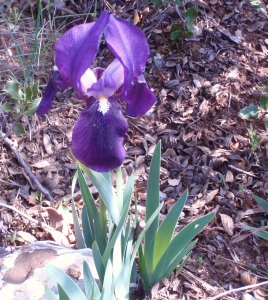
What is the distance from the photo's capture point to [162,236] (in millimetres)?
1566

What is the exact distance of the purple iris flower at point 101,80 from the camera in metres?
1.14

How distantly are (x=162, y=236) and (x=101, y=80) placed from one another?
707 millimetres

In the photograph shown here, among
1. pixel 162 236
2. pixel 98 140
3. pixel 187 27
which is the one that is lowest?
pixel 162 236

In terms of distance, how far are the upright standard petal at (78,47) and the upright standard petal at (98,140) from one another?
0.13 meters

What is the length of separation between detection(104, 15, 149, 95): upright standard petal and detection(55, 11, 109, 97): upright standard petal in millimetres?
30

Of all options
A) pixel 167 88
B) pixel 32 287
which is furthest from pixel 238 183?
pixel 32 287

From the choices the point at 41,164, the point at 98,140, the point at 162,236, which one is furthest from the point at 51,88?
the point at 41,164

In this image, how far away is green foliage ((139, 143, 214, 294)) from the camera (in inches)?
61.4

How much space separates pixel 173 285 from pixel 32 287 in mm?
662

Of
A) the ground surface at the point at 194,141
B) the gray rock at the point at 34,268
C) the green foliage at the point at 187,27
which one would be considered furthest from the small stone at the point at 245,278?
the green foliage at the point at 187,27

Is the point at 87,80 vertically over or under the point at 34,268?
over

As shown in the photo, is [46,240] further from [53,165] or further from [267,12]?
[267,12]

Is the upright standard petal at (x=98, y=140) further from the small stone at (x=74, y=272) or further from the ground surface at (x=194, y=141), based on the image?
the ground surface at (x=194, y=141)

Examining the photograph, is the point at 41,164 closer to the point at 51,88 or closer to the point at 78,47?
the point at 51,88
